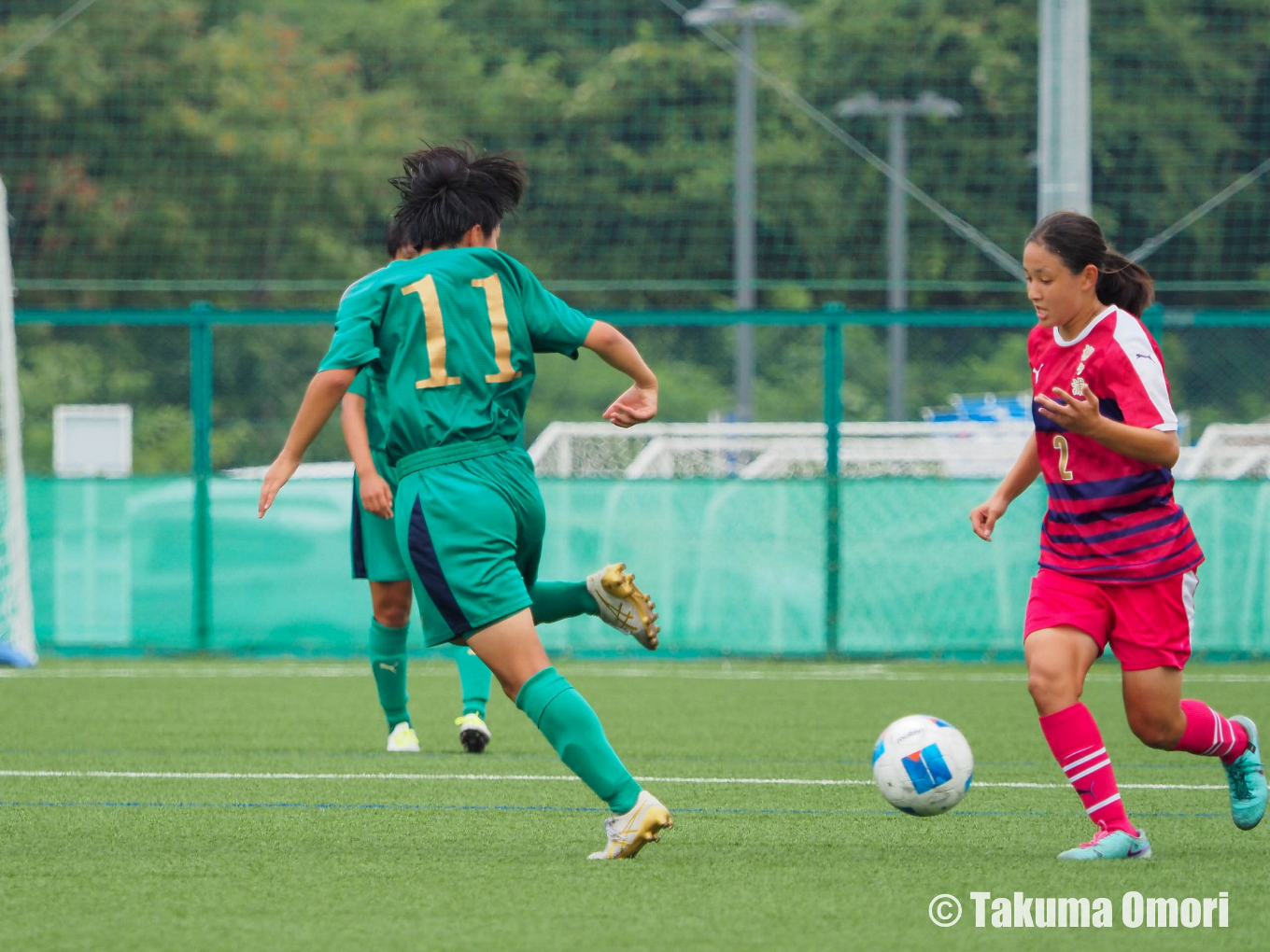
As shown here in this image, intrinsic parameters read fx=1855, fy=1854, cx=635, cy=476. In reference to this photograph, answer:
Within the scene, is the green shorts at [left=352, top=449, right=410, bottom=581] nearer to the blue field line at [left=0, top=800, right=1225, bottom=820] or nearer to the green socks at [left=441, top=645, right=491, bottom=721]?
the green socks at [left=441, top=645, right=491, bottom=721]

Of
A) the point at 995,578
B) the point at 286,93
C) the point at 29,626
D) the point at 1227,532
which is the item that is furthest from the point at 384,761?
the point at 286,93

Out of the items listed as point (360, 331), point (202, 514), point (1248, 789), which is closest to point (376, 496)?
point (360, 331)

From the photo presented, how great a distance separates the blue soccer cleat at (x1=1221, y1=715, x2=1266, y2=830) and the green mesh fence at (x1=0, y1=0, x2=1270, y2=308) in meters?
12.1

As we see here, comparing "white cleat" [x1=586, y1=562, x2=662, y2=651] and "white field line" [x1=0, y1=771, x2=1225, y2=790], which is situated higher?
"white cleat" [x1=586, y1=562, x2=662, y2=651]

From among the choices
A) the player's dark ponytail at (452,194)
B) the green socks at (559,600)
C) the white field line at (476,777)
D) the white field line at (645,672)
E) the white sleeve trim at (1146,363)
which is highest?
the player's dark ponytail at (452,194)

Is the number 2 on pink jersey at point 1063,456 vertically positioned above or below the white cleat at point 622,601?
above

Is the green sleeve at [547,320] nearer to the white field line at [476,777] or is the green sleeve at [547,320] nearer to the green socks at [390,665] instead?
the white field line at [476,777]

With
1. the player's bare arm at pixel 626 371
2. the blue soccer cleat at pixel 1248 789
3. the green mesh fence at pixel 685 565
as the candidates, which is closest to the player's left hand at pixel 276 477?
the player's bare arm at pixel 626 371

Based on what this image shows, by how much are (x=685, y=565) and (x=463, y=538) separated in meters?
6.26

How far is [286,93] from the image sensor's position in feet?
83.5

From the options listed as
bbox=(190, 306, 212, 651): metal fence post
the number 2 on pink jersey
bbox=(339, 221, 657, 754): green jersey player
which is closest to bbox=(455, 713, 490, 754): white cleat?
bbox=(339, 221, 657, 754): green jersey player

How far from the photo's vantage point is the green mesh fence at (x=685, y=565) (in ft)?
34.2

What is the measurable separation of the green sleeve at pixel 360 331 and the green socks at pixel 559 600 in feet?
2.45

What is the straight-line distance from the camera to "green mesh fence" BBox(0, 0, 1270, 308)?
17.7m
